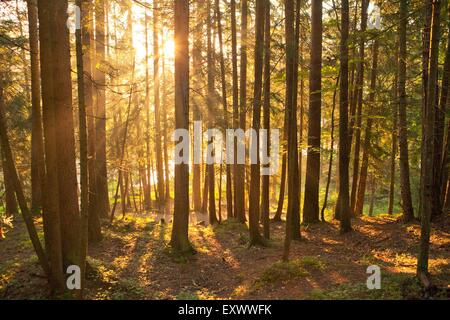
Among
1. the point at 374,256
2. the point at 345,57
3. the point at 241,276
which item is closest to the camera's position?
the point at 241,276

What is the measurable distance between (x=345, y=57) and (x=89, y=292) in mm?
10820

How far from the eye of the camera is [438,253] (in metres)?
10.1

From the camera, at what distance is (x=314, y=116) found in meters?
15.9

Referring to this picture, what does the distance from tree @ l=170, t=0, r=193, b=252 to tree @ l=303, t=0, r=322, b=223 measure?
5684mm

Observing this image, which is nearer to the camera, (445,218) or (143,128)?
(445,218)

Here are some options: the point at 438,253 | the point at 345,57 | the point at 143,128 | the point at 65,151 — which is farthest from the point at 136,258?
the point at 143,128

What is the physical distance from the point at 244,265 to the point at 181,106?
551cm

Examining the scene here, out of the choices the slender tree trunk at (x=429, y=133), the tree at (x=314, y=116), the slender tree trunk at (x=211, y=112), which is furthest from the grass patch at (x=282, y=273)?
the slender tree trunk at (x=211, y=112)

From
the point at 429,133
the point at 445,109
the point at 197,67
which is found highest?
the point at 197,67

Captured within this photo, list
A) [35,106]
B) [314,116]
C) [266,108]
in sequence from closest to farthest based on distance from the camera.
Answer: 1. [35,106]
2. [266,108]
3. [314,116]

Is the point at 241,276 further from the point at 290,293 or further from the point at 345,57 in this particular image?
the point at 345,57

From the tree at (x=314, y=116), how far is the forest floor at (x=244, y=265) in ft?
3.63

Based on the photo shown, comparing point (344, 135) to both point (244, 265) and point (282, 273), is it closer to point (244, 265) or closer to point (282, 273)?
point (244, 265)

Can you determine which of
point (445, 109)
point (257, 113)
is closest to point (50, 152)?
point (257, 113)
